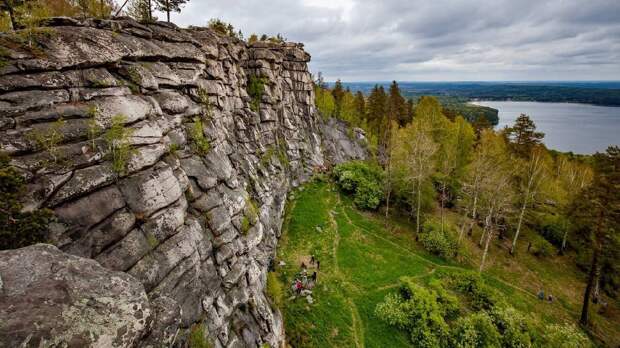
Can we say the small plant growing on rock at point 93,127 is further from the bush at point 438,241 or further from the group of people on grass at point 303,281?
the bush at point 438,241

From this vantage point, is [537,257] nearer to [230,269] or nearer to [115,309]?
[230,269]

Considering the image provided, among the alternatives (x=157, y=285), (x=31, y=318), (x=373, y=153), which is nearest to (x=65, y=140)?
(x=157, y=285)

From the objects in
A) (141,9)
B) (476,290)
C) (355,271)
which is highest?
(141,9)

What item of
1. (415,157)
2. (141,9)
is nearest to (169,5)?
(141,9)

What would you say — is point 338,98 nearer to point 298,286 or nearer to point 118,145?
point 298,286

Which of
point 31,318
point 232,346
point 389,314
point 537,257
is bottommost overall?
point 537,257

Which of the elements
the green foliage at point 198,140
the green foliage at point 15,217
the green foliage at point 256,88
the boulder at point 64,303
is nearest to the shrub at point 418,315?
the green foliage at point 198,140
